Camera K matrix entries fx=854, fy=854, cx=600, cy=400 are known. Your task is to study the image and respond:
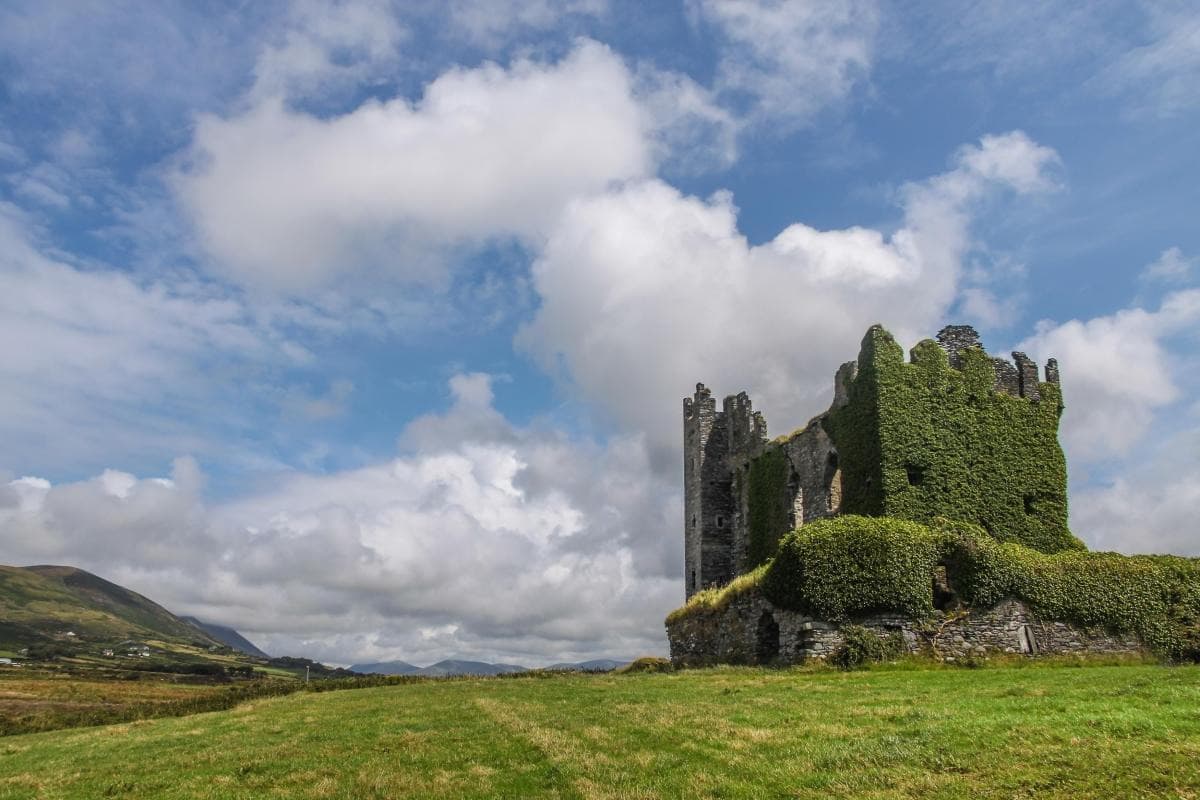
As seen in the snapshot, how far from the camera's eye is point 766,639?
109 feet

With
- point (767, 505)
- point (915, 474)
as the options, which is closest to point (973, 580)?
point (915, 474)

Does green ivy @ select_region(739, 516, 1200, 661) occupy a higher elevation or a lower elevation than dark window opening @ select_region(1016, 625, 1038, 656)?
higher

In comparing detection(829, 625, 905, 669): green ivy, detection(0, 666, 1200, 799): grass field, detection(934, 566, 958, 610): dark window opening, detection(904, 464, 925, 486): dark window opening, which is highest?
detection(904, 464, 925, 486): dark window opening

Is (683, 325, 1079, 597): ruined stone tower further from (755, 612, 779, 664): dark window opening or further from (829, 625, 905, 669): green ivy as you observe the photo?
(829, 625, 905, 669): green ivy

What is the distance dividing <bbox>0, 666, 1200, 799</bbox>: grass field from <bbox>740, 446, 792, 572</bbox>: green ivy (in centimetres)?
2249

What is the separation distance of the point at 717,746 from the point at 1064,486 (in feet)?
104

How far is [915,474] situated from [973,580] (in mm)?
7871

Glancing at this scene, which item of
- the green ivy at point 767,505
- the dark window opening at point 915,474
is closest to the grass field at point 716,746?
the dark window opening at point 915,474

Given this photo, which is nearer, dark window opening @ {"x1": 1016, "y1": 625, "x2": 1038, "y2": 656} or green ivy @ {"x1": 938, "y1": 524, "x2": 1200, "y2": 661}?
dark window opening @ {"x1": 1016, "y1": 625, "x2": 1038, "y2": 656}

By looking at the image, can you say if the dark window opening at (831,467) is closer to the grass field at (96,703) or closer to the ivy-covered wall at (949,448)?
the ivy-covered wall at (949,448)

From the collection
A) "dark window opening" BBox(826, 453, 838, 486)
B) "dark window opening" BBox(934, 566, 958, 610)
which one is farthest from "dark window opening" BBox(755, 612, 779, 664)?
"dark window opening" BBox(826, 453, 838, 486)

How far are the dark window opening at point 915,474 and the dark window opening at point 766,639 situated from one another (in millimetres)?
9497

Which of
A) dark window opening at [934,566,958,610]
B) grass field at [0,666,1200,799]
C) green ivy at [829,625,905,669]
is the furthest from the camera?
dark window opening at [934,566,958,610]

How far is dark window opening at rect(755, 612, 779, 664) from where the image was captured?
108 ft
